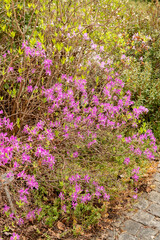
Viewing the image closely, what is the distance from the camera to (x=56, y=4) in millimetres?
4547

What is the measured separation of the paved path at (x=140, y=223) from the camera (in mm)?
3479

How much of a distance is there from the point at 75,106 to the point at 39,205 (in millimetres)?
1365

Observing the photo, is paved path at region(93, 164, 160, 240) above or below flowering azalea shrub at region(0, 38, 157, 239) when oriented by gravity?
below

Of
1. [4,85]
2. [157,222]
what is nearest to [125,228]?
[157,222]

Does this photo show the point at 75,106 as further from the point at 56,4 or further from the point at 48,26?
the point at 56,4

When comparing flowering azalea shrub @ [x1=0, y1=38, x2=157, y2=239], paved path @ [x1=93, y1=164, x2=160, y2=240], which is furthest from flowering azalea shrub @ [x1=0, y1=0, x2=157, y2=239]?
paved path @ [x1=93, y1=164, x2=160, y2=240]

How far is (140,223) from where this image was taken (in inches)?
145

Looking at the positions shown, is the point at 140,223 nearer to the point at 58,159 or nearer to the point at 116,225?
the point at 116,225

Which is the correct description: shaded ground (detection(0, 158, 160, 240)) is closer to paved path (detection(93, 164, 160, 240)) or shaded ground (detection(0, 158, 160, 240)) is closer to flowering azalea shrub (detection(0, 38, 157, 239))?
paved path (detection(93, 164, 160, 240))

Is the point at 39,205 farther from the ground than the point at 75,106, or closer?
closer

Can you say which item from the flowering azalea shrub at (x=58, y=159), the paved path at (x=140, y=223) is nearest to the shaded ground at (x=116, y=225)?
the paved path at (x=140, y=223)

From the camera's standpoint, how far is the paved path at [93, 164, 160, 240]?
3479 mm

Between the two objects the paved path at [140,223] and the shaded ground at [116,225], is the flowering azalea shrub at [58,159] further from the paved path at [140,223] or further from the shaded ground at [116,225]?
the paved path at [140,223]

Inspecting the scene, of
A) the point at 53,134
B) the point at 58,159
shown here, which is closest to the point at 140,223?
the point at 58,159
